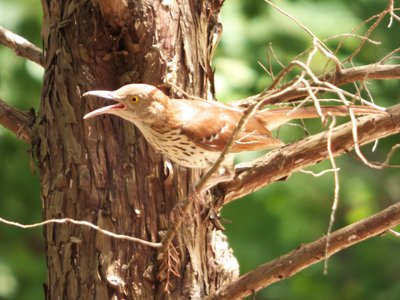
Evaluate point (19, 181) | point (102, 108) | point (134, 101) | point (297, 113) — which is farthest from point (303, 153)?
point (19, 181)

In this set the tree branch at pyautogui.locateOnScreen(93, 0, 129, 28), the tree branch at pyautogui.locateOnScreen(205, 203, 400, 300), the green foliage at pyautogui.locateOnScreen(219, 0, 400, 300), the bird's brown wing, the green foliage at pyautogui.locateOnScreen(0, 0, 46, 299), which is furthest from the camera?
the green foliage at pyautogui.locateOnScreen(0, 0, 46, 299)

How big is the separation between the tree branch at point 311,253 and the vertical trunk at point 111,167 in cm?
Answer: 34

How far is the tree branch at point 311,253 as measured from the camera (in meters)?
3.21

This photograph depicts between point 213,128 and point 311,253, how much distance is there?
0.83 m

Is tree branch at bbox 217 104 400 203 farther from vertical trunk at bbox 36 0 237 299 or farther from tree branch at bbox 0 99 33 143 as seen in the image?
tree branch at bbox 0 99 33 143

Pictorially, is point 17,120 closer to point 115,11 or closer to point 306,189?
point 115,11

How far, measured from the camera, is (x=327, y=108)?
11.7ft

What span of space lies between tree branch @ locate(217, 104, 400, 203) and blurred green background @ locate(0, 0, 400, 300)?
200 centimetres

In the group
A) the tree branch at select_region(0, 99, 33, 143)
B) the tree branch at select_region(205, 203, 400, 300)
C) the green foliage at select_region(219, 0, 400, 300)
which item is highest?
the green foliage at select_region(219, 0, 400, 300)

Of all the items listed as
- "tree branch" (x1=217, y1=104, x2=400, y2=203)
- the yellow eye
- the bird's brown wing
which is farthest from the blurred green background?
the yellow eye

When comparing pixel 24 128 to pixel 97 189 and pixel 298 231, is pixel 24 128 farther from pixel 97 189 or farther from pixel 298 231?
pixel 298 231

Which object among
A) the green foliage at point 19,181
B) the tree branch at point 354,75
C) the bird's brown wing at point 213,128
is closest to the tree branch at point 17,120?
the bird's brown wing at point 213,128

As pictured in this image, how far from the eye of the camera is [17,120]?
3.87m

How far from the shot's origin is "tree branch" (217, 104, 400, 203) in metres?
3.51
